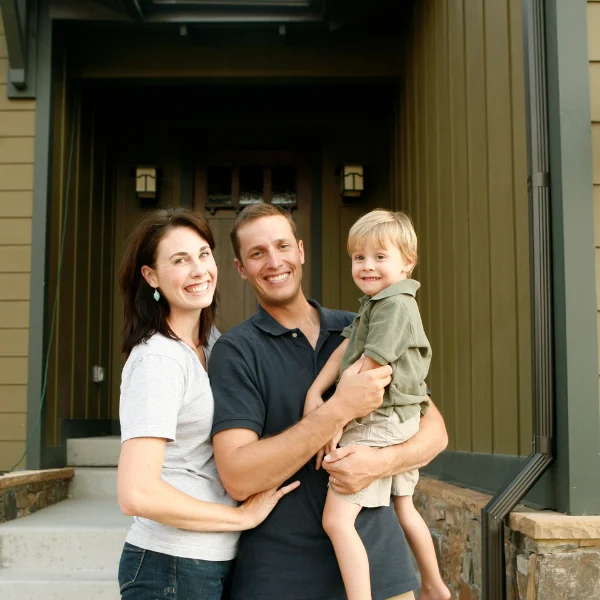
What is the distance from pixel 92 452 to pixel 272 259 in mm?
3313

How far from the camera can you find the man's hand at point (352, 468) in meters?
1.82

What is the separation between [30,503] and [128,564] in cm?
274

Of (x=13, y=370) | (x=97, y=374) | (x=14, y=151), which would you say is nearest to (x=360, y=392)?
(x=13, y=370)

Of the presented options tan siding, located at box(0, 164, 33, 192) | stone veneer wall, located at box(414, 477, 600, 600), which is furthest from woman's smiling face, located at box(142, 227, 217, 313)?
tan siding, located at box(0, 164, 33, 192)

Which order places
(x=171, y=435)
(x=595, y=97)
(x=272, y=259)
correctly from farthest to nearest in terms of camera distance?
(x=595, y=97) < (x=272, y=259) < (x=171, y=435)

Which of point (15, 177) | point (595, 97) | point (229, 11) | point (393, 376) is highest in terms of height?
point (229, 11)

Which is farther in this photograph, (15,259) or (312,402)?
(15,259)

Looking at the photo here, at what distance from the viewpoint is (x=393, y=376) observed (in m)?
1.99

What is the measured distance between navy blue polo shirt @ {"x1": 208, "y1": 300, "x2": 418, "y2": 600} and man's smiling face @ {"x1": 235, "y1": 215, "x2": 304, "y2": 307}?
0.46 ft

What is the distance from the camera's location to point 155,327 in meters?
1.89

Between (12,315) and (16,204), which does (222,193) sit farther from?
(12,315)

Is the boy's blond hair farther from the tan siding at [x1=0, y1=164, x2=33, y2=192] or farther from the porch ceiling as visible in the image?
the tan siding at [x1=0, y1=164, x2=33, y2=192]

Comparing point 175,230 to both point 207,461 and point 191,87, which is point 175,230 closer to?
point 207,461

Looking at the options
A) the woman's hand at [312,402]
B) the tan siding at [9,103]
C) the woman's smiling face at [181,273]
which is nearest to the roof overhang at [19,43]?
the tan siding at [9,103]
